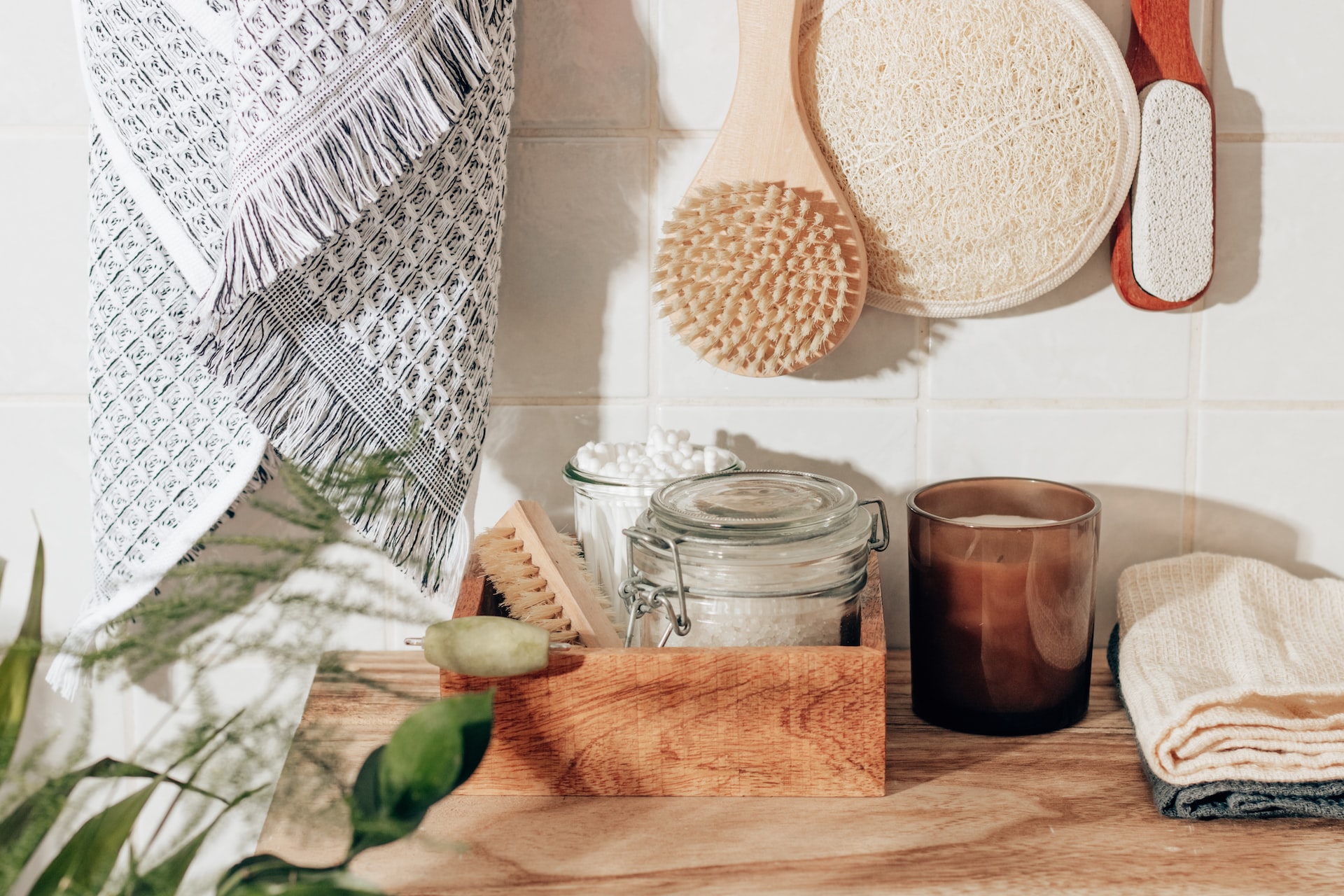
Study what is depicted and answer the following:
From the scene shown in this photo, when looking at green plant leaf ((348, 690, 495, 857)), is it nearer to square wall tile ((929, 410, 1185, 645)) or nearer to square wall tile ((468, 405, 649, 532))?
square wall tile ((468, 405, 649, 532))

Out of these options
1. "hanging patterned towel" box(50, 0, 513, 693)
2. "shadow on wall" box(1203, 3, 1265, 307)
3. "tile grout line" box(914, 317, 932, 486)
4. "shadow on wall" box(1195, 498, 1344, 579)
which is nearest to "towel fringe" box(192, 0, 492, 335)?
"hanging patterned towel" box(50, 0, 513, 693)

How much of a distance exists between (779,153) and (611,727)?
15.2 inches

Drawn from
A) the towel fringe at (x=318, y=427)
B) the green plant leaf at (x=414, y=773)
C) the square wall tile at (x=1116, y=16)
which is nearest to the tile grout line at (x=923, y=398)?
the square wall tile at (x=1116, y=16)

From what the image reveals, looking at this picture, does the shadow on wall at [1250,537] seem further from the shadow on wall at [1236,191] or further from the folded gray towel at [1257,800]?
the folded gray towel at [1257,800]

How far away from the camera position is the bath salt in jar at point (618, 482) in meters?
0.68

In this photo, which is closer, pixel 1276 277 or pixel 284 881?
pixel 284 881

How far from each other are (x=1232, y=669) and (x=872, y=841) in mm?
259

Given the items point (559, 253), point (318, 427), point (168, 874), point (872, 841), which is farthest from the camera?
point (559, 253)

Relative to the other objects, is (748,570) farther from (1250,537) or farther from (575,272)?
(1250,537)

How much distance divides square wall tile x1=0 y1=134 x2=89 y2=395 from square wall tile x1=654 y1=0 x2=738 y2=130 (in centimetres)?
42

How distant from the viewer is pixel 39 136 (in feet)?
2.50

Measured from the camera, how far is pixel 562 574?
632mm

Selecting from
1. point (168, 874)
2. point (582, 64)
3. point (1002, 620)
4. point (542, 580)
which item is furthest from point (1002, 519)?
point (168, 874)

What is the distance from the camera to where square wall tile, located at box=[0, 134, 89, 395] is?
2.51ft
